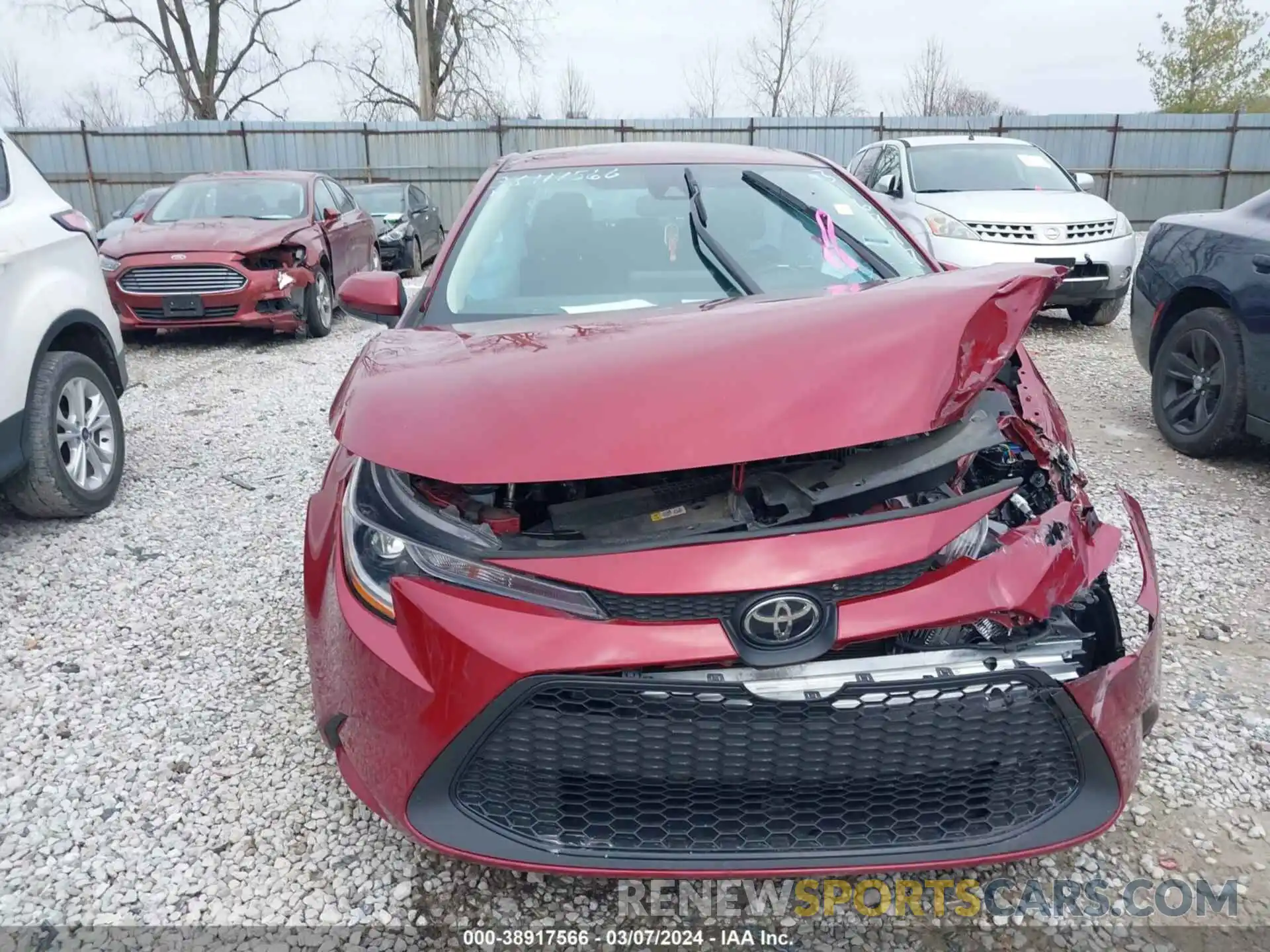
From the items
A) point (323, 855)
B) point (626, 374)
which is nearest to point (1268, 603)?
point (626, 374)

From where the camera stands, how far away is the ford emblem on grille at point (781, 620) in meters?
1.47

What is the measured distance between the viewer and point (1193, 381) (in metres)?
4.49

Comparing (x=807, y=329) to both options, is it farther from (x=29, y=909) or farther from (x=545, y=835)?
(x=29, y=909)

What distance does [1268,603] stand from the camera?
10.1ft

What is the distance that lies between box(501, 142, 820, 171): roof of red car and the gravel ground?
183cm

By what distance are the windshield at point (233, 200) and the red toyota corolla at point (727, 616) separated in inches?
286

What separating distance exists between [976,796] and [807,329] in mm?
969

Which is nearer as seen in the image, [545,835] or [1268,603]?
[545,835]

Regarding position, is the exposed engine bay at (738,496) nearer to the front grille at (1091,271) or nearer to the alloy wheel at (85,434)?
the alloy wheel at (85,434)

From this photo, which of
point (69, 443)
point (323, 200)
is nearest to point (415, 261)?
point (323, 200)

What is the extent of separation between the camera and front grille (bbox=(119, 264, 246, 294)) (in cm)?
702

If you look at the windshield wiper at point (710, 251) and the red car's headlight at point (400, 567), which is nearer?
the red car's headlight at point (400, 567)

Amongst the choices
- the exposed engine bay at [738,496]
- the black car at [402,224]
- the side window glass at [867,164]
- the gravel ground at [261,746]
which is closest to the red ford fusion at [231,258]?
the black car at [402,224]

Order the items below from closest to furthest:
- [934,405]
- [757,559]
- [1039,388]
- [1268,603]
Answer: [757,559] < [934,405] < [1039,388] < [1268,603]
